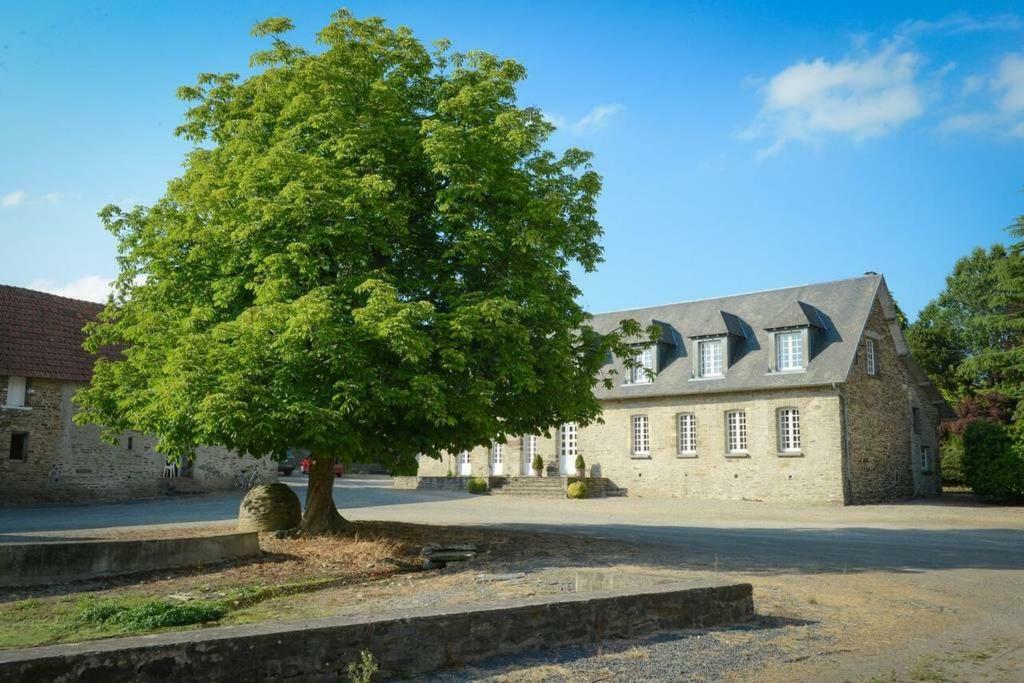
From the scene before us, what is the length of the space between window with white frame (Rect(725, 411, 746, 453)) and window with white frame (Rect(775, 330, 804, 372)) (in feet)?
7.17

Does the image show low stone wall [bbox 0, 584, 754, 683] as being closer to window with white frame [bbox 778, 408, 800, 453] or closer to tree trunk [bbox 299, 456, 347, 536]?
tree trunk [bbox 299, 456, 347, 536]

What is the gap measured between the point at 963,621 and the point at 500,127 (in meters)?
8.86

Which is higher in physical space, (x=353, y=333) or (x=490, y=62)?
(x=490, y=62)

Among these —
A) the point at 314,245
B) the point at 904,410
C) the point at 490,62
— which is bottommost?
the point at 904,410

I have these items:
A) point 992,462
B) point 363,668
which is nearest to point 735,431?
point 992,462

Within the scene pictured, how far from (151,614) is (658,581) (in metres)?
4.87

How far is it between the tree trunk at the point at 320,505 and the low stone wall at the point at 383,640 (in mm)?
8428

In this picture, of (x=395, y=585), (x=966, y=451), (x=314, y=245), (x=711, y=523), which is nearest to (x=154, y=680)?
(x=395, y=585)

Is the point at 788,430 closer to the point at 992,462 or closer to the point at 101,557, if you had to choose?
the point at 992,462

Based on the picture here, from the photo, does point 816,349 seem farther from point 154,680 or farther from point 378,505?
point 154,680

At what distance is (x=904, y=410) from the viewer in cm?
3125

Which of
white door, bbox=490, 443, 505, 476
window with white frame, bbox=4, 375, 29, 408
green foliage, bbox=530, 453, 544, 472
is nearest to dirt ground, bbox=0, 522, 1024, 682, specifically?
window with white frame, bbox=4, 375, 29, 408

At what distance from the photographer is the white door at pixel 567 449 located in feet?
111

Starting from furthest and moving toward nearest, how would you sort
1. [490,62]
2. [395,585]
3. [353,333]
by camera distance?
[490,62] → [353,333] → [395,585]
